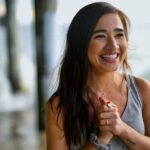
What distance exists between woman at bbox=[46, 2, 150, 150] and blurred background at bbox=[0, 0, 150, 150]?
1.26 metres

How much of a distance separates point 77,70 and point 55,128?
0.20 metres

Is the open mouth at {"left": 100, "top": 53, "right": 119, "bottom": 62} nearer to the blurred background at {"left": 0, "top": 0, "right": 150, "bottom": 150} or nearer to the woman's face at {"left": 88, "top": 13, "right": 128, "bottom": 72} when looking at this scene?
Answer: the woman's face at {"left": 88, "top": 13, "right": 128, "bottom": 72}

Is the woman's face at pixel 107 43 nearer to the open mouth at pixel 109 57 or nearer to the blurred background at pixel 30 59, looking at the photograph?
the open mouth at pixel 109 57

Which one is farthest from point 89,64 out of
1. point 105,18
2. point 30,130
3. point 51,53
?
point 30,130

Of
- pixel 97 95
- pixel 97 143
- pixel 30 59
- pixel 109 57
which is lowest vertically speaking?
pixel 30 59

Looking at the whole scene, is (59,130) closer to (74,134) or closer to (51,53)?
(74,134)

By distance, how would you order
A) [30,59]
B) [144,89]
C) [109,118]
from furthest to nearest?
[30,59], [144,89], [109,118]

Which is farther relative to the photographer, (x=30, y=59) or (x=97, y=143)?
(x=30, y=59)

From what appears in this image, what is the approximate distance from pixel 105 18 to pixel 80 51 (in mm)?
132

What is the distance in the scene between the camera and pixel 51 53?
3904mm

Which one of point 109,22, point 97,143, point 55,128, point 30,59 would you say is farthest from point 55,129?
point 30,59

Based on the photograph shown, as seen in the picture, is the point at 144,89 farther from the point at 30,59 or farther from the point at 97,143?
the point at 30,59

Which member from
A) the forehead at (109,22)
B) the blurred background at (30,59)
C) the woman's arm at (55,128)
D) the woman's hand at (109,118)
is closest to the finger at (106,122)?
the woman's hand at (109,118)

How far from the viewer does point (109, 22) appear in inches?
47.3
